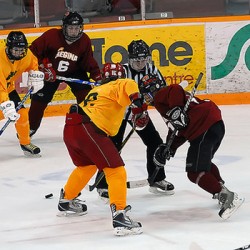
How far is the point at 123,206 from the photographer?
4.17 metres

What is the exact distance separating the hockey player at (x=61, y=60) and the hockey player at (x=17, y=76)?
0.77 ft

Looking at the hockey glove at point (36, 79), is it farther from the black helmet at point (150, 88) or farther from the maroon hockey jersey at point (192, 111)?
the maroon hockey jersey at point (192, 111)

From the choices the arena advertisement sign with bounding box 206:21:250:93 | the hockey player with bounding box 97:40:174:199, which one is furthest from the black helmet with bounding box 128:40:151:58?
the arena advertisement sign with bounding box 206:21:250:93

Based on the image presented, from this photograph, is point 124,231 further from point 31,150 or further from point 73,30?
point 73,30

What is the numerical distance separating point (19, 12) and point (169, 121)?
374cm

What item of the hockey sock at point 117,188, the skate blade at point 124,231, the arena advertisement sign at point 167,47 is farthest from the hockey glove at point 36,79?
the skate blade at point 124,231

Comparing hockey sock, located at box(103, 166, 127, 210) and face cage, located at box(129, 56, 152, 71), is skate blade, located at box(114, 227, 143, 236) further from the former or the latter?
face cage, located at box(129, 56, 152, 71)

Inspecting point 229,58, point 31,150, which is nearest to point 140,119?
point 31,150

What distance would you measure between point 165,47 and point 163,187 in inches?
118

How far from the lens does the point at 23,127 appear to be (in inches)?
244

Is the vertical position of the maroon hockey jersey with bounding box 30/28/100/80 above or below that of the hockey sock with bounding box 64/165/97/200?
above

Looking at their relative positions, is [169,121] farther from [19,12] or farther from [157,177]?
[19,12]

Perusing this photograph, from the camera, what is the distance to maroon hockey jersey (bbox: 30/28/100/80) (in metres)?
6.42

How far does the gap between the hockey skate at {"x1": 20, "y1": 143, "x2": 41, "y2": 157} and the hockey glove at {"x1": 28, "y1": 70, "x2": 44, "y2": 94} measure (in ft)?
1.36
